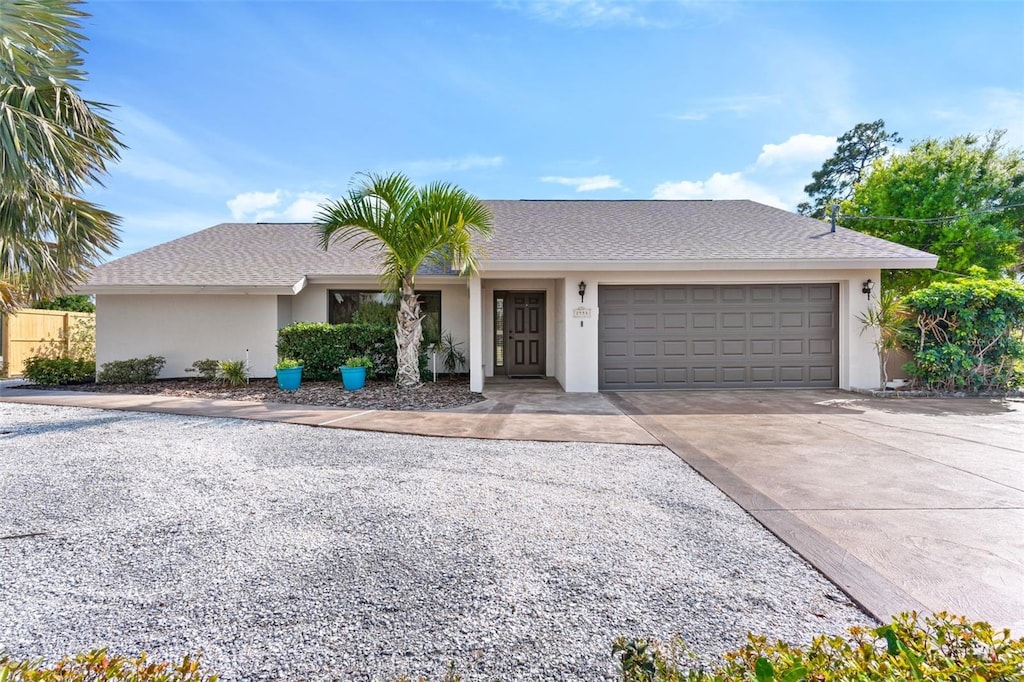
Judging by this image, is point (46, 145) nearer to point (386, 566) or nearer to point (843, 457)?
point (386, 566)

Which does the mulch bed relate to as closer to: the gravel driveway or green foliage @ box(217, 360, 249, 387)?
green foliage @ box(217, 360, 249, 387)

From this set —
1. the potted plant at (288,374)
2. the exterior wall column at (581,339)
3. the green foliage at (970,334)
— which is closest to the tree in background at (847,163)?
the green foliage at (970,334)

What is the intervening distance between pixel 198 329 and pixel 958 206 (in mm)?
23235

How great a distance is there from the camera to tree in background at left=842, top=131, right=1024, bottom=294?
1467 cm

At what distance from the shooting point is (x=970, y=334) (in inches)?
337

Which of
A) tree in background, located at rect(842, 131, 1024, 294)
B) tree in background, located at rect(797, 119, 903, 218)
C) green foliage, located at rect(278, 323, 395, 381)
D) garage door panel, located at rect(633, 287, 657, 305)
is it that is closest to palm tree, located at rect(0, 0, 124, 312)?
green foliage, located at rect(278, 323, 395, 381)

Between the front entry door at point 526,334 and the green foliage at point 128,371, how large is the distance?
28.1ft

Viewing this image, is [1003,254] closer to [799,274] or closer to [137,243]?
[799,274]

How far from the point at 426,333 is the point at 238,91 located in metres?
6.21

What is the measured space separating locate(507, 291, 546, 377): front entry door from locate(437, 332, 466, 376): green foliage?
130 centimetres

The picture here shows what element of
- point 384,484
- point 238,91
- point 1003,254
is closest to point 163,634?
point 384,484

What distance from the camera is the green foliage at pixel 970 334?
27.7 feet

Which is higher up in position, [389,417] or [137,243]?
[137,243]

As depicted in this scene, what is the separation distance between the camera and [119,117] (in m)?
6.15
